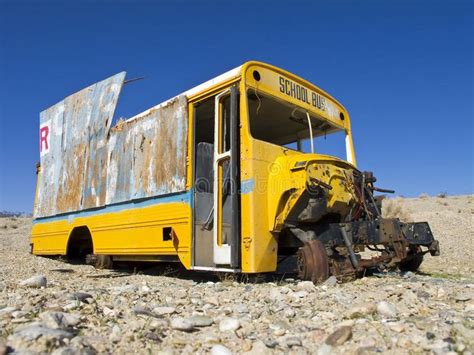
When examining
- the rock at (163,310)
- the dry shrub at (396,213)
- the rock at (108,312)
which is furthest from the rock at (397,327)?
the dry shrub at (396,213)

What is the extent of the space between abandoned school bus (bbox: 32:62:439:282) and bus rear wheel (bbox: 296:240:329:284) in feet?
0.04

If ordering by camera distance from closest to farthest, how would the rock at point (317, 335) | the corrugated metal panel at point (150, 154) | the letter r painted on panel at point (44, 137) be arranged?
the rock at point (317, 335) < the corrugated metal panel at point (150, 154) < the letter r painted on panel at point (44, 137)

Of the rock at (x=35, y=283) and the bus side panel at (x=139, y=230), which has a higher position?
the bus side panel at (x=139, y=230)

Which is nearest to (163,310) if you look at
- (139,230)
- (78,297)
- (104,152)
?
(78,297)

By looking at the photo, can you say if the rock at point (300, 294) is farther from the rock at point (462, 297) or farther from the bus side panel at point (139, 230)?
the bus side panel at point (139, 230)

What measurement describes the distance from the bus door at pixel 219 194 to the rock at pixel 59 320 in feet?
7.79

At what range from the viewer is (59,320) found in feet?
9.13

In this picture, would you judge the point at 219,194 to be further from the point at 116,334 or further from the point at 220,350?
the point at 220,350

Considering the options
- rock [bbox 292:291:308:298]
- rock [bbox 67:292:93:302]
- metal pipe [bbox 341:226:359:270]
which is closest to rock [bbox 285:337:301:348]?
rock [bbox 292:291:308:298]

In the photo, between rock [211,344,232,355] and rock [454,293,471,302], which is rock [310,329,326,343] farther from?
rock [454,293,471,302]

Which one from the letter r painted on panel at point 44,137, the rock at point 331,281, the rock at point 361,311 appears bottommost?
the rock at point 361,311

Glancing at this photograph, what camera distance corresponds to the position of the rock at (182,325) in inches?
112

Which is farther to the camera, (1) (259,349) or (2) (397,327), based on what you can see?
(2) (397,327)

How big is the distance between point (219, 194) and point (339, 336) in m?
3.05
